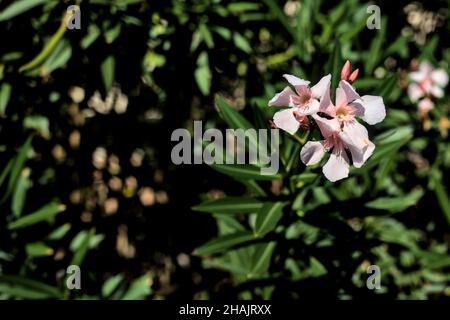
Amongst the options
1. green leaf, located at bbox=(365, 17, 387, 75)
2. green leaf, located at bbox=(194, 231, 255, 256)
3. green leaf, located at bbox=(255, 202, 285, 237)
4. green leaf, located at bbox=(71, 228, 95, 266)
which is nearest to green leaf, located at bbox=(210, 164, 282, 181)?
green leaf, located at bbox=(255, 202, 285, 237)

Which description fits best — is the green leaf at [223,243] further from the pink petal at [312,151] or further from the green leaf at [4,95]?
the green leaf at [4,95]

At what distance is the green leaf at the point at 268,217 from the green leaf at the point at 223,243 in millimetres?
165

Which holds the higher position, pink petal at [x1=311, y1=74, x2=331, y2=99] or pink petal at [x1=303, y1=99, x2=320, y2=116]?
pink petal at [x1=311, y1=74, x2=331, y2=99]

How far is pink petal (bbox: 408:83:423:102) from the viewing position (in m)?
2.16

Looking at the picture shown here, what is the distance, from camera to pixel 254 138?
1467mm

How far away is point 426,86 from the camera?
214 cm

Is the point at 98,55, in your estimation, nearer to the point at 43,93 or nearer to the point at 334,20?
the point at 43,93

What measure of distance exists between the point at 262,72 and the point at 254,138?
70 cm

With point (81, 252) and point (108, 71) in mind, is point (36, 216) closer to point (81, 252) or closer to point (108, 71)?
point (81, 252)

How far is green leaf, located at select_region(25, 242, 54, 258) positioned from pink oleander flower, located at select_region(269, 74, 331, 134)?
3.51 feet

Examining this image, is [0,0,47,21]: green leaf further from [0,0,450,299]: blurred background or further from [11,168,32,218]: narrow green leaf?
[11,168,32,218]: narrow green leaf

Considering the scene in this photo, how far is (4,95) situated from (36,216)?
0.43m

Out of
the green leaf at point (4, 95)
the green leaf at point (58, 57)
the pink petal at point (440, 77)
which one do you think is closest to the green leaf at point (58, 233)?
the green leaf at point (4, 95)
